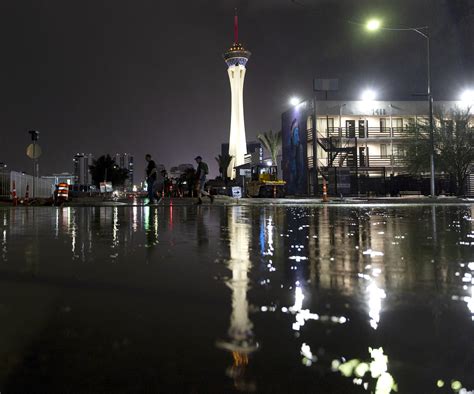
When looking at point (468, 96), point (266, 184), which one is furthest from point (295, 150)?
point (468, 96)

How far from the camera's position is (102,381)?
6.35 ft

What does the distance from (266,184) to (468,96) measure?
2879cm

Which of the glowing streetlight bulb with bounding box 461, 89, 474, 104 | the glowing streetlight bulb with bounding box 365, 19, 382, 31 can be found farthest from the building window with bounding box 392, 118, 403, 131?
the glowing streetlight bulb with bounding box 365, 19, 382, 31

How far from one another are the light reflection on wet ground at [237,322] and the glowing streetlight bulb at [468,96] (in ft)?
177

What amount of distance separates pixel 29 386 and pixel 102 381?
28 centimetres

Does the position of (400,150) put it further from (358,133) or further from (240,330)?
(240,330)

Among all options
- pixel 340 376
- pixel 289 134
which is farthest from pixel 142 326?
pixel 289 134

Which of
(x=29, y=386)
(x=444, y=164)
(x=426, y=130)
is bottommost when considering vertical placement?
Result: (x=29, y=386)

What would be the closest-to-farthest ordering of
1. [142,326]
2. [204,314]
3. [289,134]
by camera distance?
[142,326] → [204,314] → [289,134]

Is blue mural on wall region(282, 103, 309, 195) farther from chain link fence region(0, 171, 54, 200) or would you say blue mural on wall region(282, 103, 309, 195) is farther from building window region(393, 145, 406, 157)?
chain link fence region(0, 171, 54, 200)

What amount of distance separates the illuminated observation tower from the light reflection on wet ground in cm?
11074

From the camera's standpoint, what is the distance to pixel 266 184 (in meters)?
40.1

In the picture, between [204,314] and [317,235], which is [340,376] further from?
[317,235]

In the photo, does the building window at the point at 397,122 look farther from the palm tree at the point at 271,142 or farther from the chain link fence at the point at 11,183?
the chain link fence at the point at 11,183
